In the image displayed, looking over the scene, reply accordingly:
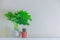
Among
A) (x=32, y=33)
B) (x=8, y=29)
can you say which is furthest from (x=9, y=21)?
(x=32, y=33)

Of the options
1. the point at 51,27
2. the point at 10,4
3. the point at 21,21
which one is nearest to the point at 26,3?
the point at 10,4

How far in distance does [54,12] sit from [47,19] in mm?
166

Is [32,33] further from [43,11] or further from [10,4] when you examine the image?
[10,4]

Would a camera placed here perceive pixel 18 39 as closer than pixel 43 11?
Yes

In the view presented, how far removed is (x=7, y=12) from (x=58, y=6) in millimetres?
846

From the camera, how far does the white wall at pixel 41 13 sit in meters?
2.17

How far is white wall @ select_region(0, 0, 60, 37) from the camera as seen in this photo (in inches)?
85.6

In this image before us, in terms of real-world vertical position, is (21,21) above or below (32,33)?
above

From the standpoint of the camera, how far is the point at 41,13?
2.21 meters

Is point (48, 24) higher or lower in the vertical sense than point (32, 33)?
higher

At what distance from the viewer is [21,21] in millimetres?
1933

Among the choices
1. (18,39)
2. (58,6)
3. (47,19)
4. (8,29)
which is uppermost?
(58,6)

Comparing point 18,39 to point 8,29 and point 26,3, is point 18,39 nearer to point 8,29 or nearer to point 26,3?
Answer: point 8,29

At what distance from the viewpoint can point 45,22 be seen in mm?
2193
